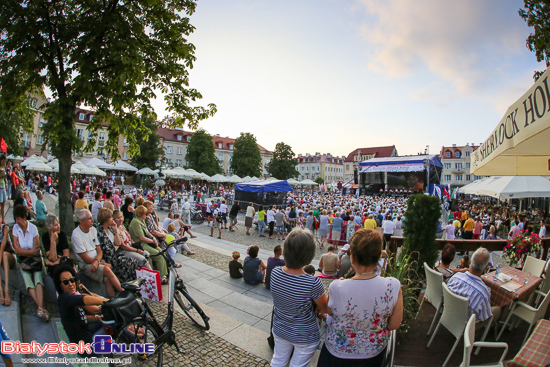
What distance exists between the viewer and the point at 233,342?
4.01 m

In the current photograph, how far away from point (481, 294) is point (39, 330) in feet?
18.6

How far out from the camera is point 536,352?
2596mm

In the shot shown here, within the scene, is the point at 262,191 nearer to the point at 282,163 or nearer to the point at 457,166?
the point at 282,163

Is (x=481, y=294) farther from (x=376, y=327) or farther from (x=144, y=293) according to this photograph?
(x=144, y=293)

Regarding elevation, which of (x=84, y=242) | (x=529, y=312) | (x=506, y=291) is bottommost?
(x=529, y=312)

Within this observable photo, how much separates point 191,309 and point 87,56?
5.48 metres

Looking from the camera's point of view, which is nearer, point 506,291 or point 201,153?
point 506,291

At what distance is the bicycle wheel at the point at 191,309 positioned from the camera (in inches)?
166

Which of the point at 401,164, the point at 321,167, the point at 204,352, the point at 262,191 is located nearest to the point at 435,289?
the point at 204,352

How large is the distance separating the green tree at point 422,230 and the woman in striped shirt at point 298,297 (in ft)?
12.9

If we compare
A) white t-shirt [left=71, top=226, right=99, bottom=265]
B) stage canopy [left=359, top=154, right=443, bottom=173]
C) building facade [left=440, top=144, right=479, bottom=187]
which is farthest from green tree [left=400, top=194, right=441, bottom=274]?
building facade [left=440, top=144, right=479, bottom=187]

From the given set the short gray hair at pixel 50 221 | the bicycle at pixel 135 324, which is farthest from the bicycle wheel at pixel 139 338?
the short gray hair at pixel 50 221

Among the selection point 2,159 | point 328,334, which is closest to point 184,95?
point 2,159

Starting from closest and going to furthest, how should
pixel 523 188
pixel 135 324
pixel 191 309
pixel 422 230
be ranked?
pixel 135 324 → pixel 191 309 → pixel 422 230 → pixel 523 188
